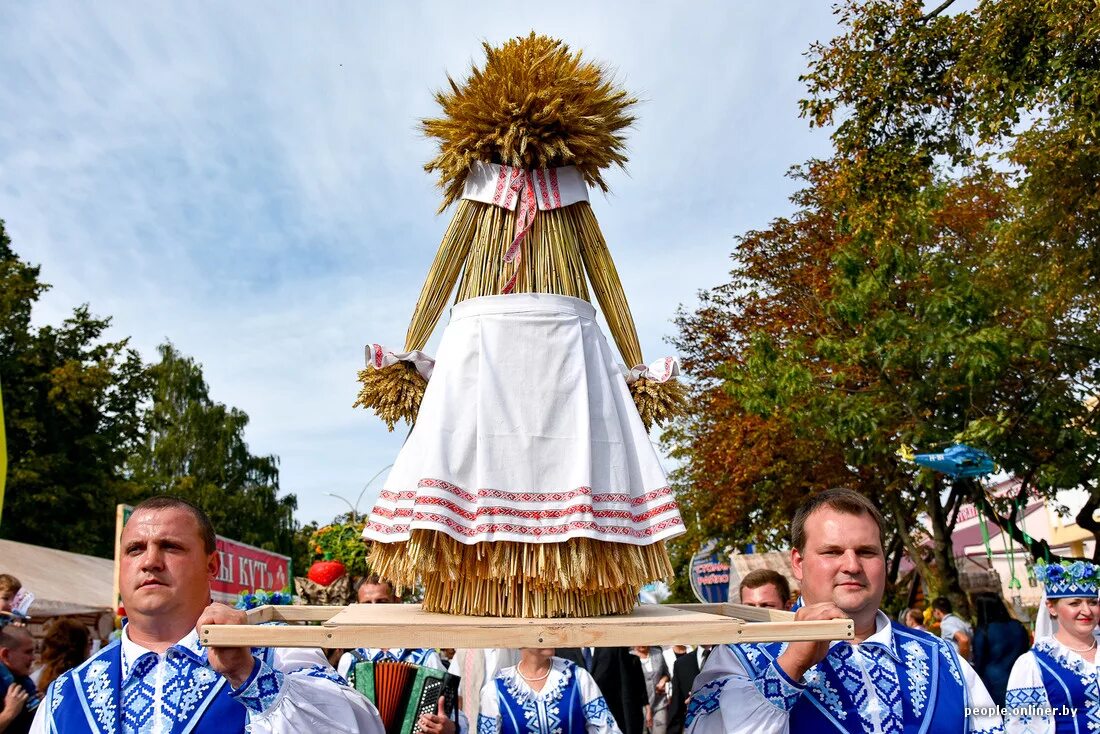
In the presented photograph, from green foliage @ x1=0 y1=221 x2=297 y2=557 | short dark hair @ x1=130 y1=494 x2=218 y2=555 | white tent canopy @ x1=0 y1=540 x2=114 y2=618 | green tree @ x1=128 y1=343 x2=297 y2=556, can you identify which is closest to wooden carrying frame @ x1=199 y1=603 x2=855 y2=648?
short dark hair @ x1=130 y1=494 x2=218 y2=555

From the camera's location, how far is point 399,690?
4.86 metres

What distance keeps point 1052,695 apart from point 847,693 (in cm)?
269

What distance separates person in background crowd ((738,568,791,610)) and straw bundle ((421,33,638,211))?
11.1ft

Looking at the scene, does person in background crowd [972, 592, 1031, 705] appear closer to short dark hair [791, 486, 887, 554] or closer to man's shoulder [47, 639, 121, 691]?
short dark hair [791, 486, 887, 554]

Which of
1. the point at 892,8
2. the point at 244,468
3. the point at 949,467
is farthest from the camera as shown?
the point at 244,468

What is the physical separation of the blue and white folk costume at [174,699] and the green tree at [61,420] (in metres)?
25.6

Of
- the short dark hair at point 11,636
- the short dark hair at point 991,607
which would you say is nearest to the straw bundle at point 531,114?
the short dark hair at point 11,636

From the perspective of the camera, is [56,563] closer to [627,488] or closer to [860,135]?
[860,135]

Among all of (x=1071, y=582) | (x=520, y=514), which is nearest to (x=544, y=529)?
(x=520, y=514)

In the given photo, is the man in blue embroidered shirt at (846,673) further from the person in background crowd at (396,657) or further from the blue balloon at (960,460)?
the blue balloon at (960,460)

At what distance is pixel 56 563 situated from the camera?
56.5ft

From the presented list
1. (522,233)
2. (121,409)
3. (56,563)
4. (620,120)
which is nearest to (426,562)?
(522,233)

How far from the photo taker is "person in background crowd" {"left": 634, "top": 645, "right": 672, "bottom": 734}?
8.43 m

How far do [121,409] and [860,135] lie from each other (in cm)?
2598
